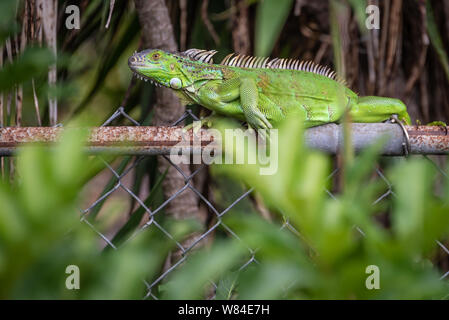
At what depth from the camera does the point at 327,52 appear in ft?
11.6

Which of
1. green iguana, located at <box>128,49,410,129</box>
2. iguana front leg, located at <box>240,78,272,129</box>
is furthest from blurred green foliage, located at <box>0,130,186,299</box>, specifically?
green iguana, located at <box>128,49,410,129</box>

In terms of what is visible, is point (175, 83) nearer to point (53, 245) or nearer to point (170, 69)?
point (170, 69)

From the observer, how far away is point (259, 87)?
249 cm

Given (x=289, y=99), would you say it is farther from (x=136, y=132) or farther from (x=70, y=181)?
(x=70, y=181)

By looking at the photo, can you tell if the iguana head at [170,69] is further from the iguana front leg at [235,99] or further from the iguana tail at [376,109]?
the iguana tail at [376,109]

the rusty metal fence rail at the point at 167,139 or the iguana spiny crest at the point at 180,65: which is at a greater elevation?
the iguana spiny crest at the point at 180,65

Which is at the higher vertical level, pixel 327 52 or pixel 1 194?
pixel 327 52

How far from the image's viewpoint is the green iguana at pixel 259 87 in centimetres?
246

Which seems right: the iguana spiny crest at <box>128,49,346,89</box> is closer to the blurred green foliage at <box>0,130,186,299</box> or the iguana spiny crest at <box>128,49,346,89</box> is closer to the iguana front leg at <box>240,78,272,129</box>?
the iguana front leg at <box>240,78,272,129</box>

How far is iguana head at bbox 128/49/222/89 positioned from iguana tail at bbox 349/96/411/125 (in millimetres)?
662

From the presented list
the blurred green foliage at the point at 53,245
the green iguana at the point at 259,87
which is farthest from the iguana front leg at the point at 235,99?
the blurred green foliage at the point at 53,245
